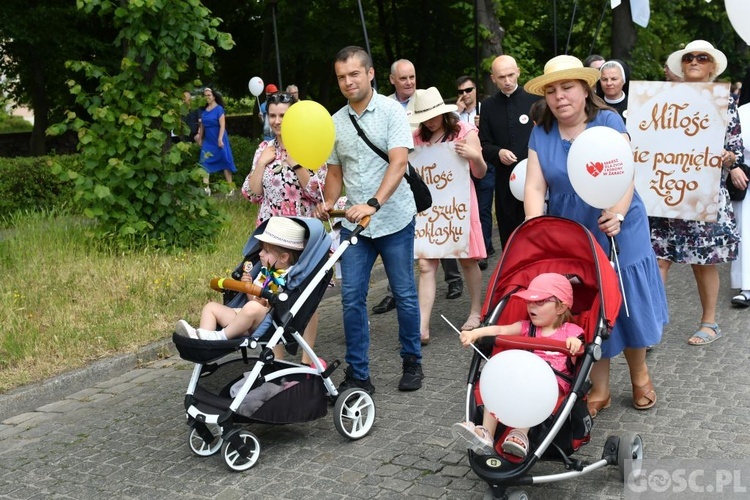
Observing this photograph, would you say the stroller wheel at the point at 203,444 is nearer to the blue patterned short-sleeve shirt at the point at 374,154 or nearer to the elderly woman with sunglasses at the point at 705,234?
the blue patterned short-sleeve shirt at the point at 374,154

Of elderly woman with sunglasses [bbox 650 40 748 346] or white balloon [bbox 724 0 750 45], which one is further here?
elderly woman with sunglasses [bbox 650 40 748 346]

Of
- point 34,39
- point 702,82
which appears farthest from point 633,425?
point 34,39

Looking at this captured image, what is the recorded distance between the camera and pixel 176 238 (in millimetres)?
10641

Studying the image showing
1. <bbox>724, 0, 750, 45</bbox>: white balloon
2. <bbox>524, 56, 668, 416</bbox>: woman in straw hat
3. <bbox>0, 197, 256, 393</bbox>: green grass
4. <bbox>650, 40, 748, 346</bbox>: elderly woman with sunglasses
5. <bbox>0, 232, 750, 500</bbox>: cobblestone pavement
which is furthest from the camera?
<bbox>650, 40, 748, 346</bbox>: elderly woman with sunglasses

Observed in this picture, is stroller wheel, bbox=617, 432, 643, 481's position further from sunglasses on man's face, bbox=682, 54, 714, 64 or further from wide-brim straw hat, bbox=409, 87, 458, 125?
sunglasses on man's face, bbox=682, 54, 714, 64

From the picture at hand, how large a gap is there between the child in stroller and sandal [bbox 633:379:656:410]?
1.13m

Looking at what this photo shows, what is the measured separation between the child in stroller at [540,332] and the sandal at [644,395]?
1130 mm

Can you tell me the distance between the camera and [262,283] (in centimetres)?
555

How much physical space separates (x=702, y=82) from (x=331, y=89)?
2286 cm

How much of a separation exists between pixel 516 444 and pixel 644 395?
5.89 feet

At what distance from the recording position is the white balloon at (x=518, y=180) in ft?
23.8

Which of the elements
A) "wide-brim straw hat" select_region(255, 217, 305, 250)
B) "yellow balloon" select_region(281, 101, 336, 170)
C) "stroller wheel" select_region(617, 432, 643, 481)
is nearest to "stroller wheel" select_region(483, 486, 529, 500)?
"stroller wheel" select_region(617, 432, 643, 481)

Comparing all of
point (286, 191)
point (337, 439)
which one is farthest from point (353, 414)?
point (286, 191)

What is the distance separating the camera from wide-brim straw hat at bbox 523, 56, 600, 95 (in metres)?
5.18
